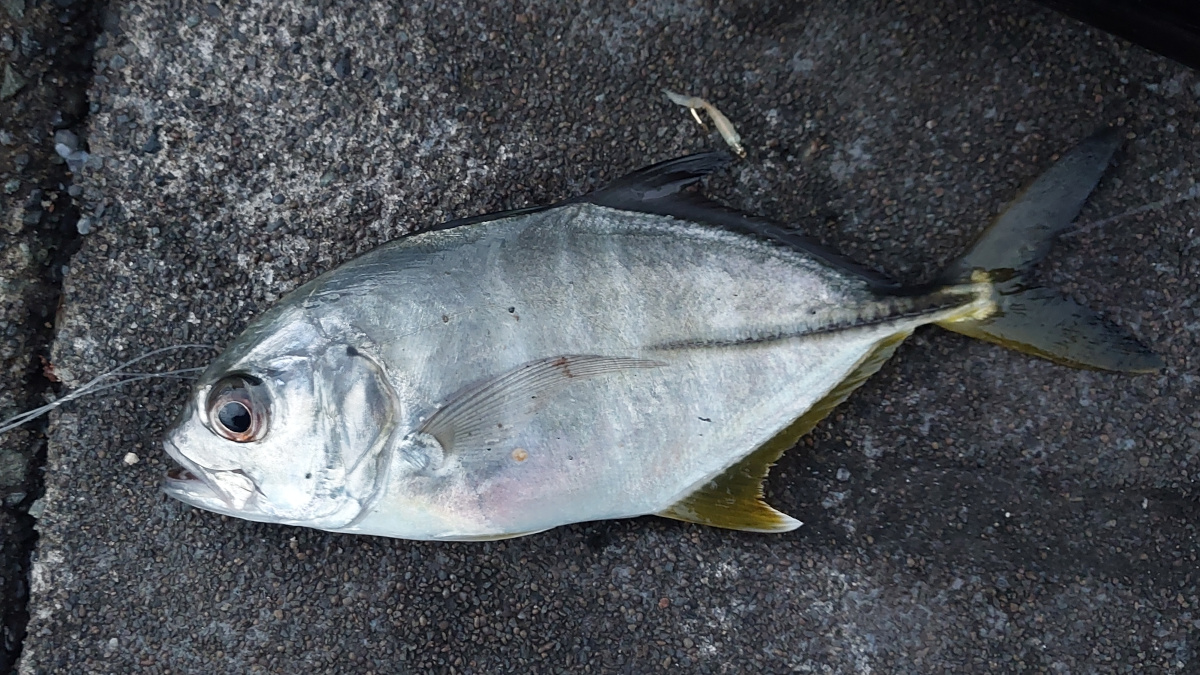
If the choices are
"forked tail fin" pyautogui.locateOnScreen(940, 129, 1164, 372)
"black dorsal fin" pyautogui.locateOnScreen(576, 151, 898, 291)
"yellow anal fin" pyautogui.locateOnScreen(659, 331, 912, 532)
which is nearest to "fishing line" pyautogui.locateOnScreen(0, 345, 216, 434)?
"black dorsal fin" pyautogui.locateOnScreen(576, 151, 898, 291)

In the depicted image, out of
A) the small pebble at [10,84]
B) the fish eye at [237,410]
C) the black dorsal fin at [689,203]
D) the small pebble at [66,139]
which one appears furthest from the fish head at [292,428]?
the small pebble at [10,84]

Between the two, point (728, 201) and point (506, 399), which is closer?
point (506, 399)

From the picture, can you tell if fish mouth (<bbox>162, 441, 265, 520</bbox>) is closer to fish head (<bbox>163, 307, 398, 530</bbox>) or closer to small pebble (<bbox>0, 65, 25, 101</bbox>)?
fish head (<bbox>163, 307, 398, 530</bbox>)

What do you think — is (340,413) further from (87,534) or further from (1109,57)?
(1109,57)

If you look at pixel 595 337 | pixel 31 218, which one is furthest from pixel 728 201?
pixel 31 218

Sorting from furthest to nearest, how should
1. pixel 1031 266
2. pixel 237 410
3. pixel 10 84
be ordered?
pixel 10 84 → pixel 1031 266 → pixel 237 410

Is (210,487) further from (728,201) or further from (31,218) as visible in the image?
(728,201)

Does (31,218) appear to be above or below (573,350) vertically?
above
